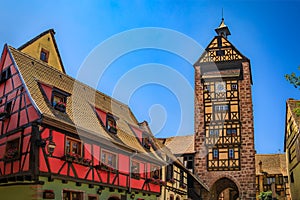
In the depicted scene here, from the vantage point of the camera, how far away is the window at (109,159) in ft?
57.4

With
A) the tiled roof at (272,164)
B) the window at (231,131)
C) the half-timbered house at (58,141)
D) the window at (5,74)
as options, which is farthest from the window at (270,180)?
the window at (5,74)

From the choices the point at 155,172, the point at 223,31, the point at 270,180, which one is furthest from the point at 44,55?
the point at 270,180

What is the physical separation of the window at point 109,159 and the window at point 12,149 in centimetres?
410

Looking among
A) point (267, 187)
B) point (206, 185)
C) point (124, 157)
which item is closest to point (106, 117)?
point (124, 157)

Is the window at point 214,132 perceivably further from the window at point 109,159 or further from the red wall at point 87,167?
the window at point 109,159

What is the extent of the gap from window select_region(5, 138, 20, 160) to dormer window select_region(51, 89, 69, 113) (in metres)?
1.98

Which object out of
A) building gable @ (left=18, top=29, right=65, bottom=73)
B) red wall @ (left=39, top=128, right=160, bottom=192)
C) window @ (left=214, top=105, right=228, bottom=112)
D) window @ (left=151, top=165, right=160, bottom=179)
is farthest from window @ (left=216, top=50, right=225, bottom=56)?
red wall @ (left=39, top=128, right=160, bottom=192)

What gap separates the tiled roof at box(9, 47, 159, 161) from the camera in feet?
48.9

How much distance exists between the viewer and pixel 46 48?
22797 millimetres

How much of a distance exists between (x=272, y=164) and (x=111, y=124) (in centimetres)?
2853

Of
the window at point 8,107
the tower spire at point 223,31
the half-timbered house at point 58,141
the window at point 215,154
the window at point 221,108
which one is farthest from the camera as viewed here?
the tower spire at point 223,31

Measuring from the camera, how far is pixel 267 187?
4184cm

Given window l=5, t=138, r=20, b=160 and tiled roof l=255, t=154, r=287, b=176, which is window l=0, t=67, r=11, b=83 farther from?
tiled roof l=255, t=154, r=287, b=176

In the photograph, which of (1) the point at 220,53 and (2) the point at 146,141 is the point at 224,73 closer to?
(1) the point at 220,53
